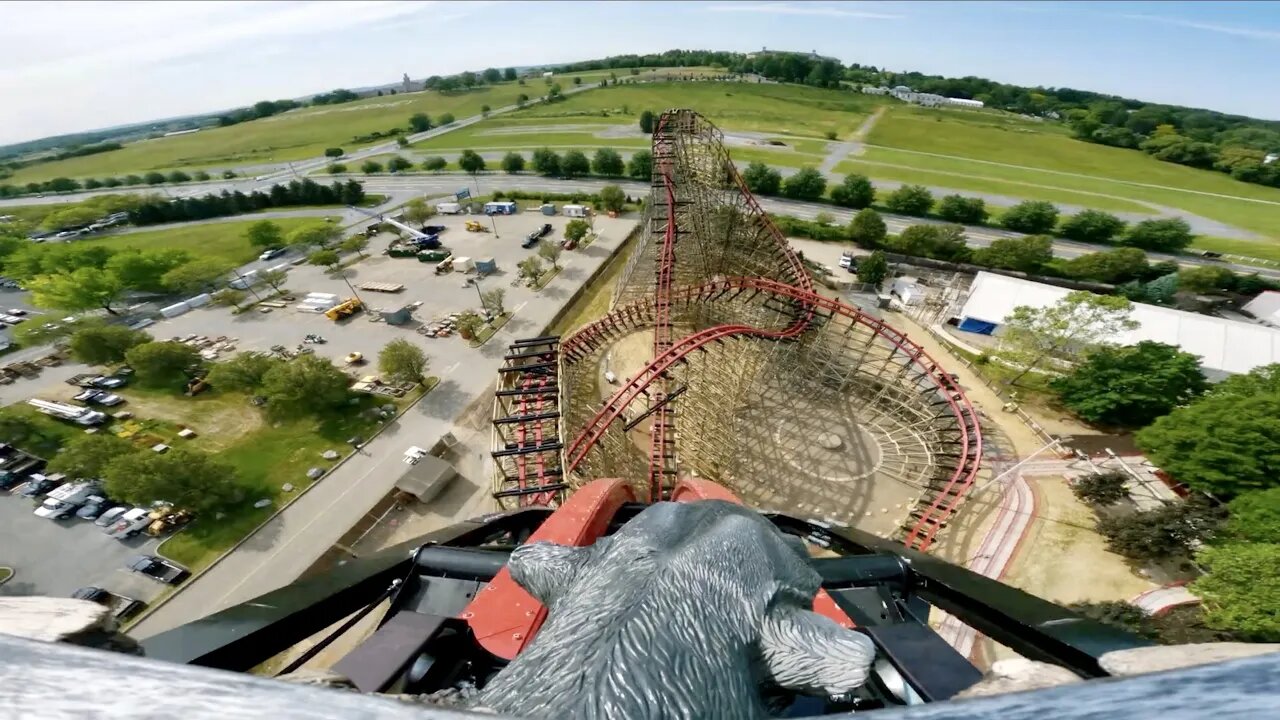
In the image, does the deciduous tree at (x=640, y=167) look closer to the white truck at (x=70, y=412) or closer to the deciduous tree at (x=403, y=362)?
the deciduous tree at (x=403, y=362)

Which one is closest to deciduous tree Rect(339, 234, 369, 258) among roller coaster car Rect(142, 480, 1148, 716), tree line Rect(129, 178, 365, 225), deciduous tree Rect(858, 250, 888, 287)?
tree line Rect(129, 178, 365, 225)

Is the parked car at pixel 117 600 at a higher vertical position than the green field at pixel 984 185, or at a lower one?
lower

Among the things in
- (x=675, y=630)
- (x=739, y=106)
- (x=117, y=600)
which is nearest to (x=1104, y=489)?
(x=675, y=630)

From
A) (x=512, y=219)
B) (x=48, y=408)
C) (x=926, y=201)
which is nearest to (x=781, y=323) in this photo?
(x=926, y=201)

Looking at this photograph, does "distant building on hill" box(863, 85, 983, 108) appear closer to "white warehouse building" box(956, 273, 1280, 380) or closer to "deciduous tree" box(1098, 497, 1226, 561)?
"white warehouse building" box(956, 273, 1280, 380)

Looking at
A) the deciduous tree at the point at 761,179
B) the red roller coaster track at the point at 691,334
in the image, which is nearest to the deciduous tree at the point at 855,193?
the deciduous tree at the point at 761,179

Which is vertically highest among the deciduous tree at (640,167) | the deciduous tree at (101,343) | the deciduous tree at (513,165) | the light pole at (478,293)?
the deciduous tree at (513,165)

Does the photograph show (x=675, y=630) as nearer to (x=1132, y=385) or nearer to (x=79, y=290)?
(x=1132, y=385)
